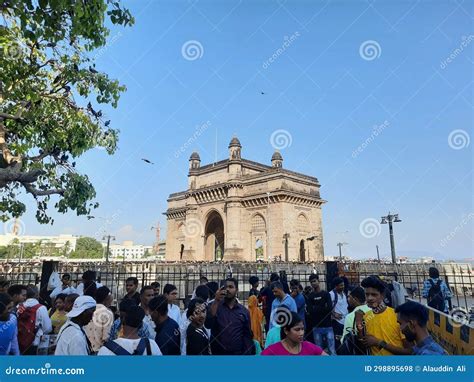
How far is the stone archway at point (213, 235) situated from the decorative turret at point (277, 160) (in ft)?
35.1

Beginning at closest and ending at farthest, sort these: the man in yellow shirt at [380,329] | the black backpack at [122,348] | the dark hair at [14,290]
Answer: the black backpack at [122,348], the man in yellow shirt at [380,329], the dark hair at [14,290]

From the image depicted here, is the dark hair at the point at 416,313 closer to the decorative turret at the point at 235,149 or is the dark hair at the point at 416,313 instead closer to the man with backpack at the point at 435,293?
the man with backpack at the point at 435,293

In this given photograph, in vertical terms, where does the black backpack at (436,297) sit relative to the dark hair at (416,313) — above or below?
below

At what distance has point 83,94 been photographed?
22.5ft

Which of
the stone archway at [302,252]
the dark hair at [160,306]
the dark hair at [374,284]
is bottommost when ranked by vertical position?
the dark hair at [160,306]

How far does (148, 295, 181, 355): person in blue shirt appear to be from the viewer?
10.9ft

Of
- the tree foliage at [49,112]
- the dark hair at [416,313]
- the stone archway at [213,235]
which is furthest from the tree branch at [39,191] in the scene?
the stone archway at [213,235]

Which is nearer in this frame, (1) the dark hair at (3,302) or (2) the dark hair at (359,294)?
(1) the dark hair at (3,302)

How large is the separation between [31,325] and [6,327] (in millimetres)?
817

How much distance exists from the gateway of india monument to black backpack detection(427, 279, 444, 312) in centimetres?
2735

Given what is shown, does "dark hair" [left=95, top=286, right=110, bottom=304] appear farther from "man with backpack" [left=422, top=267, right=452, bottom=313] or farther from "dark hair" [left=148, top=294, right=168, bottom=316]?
"man with backpack" [left=422, top=267, right=452, bottom=313]

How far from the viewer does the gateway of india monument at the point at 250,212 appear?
35.9m

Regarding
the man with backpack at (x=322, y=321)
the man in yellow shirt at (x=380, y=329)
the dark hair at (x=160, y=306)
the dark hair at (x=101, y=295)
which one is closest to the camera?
the man in yellow shirt at (x=380, y=329)
